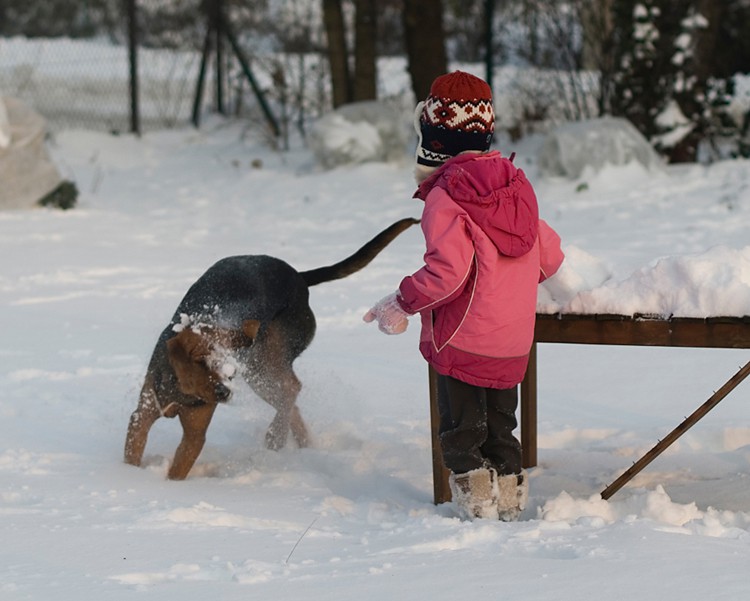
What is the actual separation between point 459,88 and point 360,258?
1324 millimetres

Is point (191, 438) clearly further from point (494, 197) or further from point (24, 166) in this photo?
point (24, 166)

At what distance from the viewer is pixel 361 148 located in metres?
12.1

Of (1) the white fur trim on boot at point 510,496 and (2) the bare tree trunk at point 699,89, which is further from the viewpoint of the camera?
(2) the bare tree trunk at point 699,89

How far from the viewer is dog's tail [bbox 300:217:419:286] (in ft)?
14.8

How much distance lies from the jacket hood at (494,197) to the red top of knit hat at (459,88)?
0.59 ft

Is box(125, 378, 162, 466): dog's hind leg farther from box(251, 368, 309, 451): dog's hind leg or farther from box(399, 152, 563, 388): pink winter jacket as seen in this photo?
box(399, 152, 563, 388): pink winter jacket

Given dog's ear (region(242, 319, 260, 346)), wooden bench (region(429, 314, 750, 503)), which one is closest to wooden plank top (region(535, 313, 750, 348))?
wooden bench (region(429, 314, 750, 503))

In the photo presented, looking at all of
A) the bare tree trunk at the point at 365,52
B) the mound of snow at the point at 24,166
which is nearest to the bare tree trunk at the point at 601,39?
the bare tree trunk at the point at 365,52

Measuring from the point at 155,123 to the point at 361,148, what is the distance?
4570mm

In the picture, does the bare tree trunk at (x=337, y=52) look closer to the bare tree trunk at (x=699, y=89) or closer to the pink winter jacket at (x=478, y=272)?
the bare tree trunk at (x=699, y=89)

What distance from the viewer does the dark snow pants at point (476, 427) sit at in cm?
371

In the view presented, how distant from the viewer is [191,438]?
440cm

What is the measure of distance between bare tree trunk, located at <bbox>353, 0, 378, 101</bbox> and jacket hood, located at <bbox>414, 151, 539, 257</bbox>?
32.0 feet

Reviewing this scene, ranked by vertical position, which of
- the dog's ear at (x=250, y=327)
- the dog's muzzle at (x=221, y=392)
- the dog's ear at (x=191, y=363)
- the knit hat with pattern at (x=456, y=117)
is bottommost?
the dog's muzzle at (x=221, y=392)
